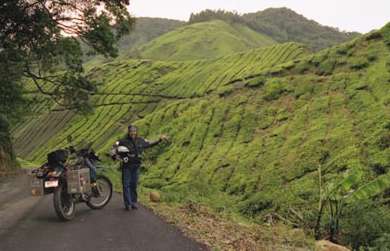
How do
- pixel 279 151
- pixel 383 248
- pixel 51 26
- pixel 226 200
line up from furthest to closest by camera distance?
pixel 279 151
pixel 226 200
pixel 51 26
pixel 383 248

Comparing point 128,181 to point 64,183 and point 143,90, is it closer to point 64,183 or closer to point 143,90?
point 64,183

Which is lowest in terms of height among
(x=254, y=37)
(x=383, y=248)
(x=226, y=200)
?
(x=226, y=200)

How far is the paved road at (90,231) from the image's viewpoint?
8.68 m

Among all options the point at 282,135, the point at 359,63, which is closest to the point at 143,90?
the point at 359,63

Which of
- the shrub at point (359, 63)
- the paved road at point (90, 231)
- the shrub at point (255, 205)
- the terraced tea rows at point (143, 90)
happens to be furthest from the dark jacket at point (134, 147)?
the terraced tea rows at point (143, 90)

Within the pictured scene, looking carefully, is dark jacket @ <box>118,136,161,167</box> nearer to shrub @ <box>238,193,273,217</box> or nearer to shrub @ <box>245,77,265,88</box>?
shrub @ <box>238,193,273,217</box>

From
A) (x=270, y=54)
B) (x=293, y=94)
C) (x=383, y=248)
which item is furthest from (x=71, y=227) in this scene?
(x=270, y=54)

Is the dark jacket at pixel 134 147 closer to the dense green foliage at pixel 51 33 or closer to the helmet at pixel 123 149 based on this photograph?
the helmet at pixel 123 149

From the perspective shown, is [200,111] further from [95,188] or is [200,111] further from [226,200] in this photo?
[95,188]

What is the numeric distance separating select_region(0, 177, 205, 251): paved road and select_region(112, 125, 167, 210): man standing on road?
49 cm

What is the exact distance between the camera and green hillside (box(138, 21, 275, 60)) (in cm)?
14538

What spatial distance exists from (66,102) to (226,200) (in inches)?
361

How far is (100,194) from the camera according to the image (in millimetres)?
12773

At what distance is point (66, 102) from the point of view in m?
24.6
